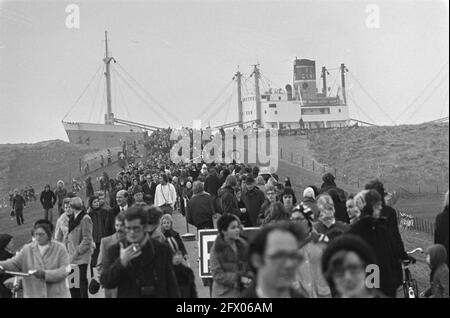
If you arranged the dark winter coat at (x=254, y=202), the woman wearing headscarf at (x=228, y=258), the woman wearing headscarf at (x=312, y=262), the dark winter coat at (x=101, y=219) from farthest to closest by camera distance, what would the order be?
the dark winter coat at (x=254, y=202)
the dark winter coat at (x=101, y=219)
the woman wearing headscarf at (x=228, y=258)
the woman wearing headscarf at (x=312, y=262)

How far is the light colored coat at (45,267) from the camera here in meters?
7.98

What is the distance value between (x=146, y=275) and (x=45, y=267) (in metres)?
1.42

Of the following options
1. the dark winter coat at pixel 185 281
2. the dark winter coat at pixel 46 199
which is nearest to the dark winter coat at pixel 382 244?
the dark winter coat at pixel 185 281

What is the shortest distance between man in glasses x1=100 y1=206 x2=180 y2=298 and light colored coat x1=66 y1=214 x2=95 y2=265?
4.10m

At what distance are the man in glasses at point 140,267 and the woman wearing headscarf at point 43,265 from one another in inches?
41.6

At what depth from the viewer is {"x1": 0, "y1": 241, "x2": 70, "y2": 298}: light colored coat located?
314 inches

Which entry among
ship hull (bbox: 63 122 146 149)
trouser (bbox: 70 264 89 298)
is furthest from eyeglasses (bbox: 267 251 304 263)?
ship hull (bbox: 63 122 146 149)

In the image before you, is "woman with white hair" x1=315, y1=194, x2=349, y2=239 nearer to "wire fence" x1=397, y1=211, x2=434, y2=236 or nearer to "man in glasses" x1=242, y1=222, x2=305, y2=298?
"man in glasses" x1=242, y1=222, x2=305, y2=298

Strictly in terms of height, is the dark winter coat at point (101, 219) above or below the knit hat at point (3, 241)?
above

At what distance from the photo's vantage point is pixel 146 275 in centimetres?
696

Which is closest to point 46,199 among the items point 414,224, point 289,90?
point 414,224

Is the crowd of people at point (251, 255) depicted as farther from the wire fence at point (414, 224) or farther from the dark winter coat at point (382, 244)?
the wire fence at point (414, 224)
